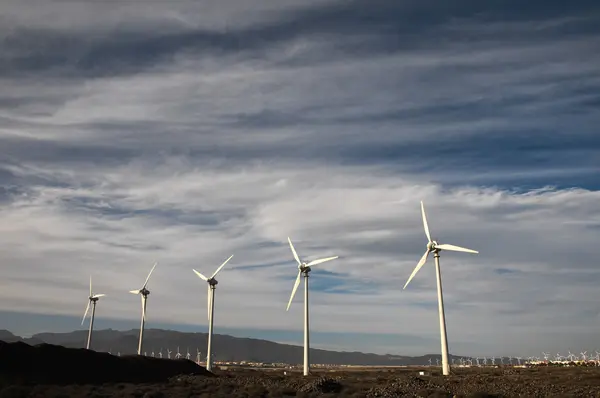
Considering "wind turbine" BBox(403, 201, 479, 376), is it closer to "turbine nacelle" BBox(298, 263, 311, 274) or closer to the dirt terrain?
the dirt terrain

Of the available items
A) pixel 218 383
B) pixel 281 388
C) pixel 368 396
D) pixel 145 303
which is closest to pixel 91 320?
pixel 145 303

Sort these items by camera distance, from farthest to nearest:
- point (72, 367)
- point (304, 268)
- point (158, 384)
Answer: point (304, 268) → point (72, 367) → point (158, 384)

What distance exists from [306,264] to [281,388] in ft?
175

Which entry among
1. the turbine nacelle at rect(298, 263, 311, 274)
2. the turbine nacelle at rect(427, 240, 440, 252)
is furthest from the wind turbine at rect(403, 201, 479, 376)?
the turbine nacelle at rect(298, 263, 311, 274)

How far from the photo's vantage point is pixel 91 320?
172 metres

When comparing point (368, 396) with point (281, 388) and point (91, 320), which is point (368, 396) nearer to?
point (281, 388)

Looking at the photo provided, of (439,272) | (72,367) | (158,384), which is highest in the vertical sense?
(439,272)

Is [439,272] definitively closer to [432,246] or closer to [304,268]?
[432,246]

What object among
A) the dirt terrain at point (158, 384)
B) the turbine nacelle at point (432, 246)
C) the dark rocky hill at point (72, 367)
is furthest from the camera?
the turbine nacelle at point (432, 246)

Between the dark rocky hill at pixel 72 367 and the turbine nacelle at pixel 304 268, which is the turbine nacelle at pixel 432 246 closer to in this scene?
the turbine nacelle at pixel 304 268

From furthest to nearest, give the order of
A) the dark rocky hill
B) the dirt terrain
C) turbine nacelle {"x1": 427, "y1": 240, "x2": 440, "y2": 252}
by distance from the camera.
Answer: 1. turbine nacelle {"x1": 427, "y1": 240, "x2": 440, "y2": 252}
2. the dark rocky hill
3. the dirt terrain

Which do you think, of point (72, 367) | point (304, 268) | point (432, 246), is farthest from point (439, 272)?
point (72, 367)

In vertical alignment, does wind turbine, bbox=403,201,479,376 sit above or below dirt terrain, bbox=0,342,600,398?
above

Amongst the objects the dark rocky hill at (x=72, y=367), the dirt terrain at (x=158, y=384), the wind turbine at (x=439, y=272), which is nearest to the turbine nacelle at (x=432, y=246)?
the wind turbine at (x=439, y=272)
